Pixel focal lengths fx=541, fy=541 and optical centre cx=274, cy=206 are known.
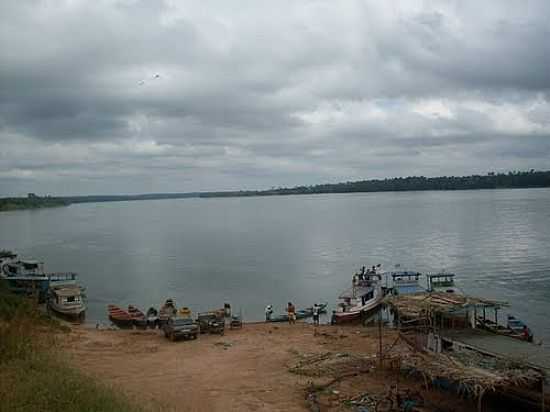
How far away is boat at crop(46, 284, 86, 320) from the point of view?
36531mm

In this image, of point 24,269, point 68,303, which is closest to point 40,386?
point 68,303

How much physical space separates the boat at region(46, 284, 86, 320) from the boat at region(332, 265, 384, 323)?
17395 millimetres

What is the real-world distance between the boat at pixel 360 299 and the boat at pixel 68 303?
57.1 ft

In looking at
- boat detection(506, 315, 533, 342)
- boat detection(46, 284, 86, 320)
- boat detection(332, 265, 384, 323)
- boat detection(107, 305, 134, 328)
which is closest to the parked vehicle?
boat detection(107, 305, 134, 328)

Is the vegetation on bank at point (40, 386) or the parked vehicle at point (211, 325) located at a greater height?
the vegetation on bank at point (40, 386)

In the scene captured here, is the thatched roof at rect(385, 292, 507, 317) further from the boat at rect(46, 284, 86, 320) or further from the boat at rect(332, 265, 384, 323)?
the boat at rect(46, 284, 86, 320)

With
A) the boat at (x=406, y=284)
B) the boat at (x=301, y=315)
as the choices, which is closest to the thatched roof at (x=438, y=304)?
the boat at (x=406, y=284)

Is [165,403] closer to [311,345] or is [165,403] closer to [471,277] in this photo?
[311,345]

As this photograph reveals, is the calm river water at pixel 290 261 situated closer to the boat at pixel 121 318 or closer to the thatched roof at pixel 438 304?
the boat at pixel 121 318

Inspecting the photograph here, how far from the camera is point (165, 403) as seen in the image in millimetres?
17266

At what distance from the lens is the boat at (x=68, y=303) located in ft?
120

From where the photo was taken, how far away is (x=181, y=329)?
27.2 meters

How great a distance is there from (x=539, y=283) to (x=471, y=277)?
19.0 ft

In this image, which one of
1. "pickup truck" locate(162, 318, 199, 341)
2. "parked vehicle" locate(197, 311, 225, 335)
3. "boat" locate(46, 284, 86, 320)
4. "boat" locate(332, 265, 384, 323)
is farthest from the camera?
"boat" locate(46, 284, 86, 320)
